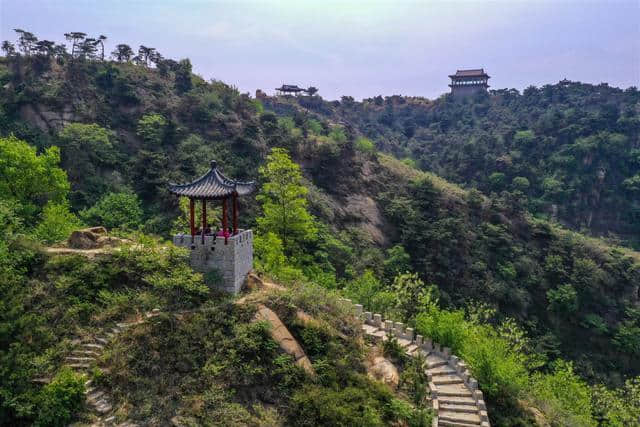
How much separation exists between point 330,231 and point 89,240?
23.2 m

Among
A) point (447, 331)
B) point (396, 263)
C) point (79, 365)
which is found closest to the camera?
point (79, 365)

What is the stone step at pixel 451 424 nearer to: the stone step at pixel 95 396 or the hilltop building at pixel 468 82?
the stone step at pixel 95 396

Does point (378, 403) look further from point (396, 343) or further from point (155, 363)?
point (155, 363)

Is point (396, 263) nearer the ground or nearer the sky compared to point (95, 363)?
nearer the ground

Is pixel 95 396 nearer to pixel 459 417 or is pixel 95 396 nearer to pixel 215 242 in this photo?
pixel 215 242

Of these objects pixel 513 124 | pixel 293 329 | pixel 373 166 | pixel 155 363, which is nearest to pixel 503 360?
pixel 293 329

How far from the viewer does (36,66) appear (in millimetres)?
47688

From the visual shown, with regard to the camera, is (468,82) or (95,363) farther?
(468,82)

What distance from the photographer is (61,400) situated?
1255 cm

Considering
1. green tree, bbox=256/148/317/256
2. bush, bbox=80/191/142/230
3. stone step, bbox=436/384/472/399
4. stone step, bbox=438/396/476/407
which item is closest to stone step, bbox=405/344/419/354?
stone step, bbox=436/384/472/399

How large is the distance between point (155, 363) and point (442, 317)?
13.2 m

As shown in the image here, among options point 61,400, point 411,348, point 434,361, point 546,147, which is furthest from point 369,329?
point 546,147

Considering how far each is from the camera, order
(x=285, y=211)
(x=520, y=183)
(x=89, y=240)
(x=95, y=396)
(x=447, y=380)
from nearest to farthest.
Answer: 1. (x=95, y=396)
2. (x=447, y=380)
3. (x=89, y=240)
4. (x=285, y=211)
5. (x=520, y=183)

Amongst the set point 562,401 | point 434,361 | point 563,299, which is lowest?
point 562,401
